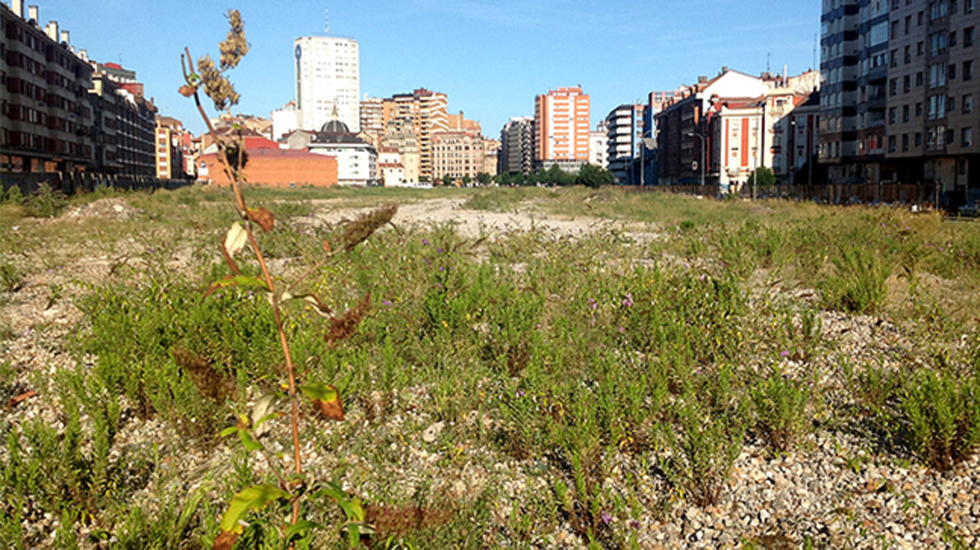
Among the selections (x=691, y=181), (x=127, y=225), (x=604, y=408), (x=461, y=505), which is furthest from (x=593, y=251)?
(x=691, y=181)

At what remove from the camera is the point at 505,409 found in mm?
4816

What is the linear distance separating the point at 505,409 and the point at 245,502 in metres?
2.96

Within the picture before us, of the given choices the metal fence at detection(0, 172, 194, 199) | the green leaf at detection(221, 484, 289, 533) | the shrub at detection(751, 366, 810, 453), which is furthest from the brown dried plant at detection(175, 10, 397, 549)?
the metal fence at detection(0, 172, 194, 199)

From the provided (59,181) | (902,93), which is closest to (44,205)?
(59,181)

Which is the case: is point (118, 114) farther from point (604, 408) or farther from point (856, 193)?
point (604, 408)

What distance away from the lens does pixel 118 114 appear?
9019 cm

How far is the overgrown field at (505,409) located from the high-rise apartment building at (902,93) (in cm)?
4404

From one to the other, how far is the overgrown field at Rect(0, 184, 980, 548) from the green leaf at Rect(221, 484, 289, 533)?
31 cm

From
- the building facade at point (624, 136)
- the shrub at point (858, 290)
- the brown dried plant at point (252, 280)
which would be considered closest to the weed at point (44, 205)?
the shrub at point (858, 290)

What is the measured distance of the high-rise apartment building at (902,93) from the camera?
153 feet

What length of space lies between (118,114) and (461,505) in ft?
323

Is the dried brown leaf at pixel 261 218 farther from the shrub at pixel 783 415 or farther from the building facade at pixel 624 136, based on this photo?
the building facade at pixel 624 136

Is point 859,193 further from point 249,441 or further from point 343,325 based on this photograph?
point 249,441

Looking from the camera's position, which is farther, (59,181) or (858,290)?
(59,181)
